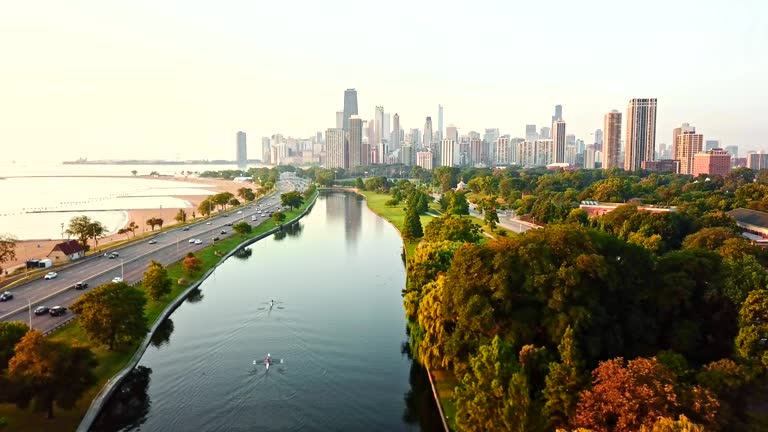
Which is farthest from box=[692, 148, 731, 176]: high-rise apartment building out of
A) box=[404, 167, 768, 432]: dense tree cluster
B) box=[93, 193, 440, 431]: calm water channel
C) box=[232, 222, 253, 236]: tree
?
box=[404, 167, 768, 432]: dense tree cluster

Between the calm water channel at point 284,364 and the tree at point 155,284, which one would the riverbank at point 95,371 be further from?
the calm water channel at point 284,364

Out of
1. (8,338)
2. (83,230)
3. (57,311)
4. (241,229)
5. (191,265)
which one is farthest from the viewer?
(241,229)

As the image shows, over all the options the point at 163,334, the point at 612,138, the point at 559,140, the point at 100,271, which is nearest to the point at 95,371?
the point at 163,334

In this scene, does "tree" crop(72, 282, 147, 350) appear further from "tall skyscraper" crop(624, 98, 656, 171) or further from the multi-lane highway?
"tall skyscraper" crop(624, 98, 656, 171)

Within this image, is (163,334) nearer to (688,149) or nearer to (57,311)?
(57,311)

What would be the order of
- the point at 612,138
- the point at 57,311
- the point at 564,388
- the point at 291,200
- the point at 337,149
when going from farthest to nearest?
1. the point at 337,149
2. the point at 612,138
3. the point at 291,200
4. the point at 57,311
5. the point at 564,388

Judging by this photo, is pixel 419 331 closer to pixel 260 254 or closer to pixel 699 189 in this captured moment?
pixel 260 254

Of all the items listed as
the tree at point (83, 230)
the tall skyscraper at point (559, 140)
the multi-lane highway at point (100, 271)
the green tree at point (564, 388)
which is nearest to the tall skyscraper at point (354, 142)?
the tall skyscraper at point (559, 140)
